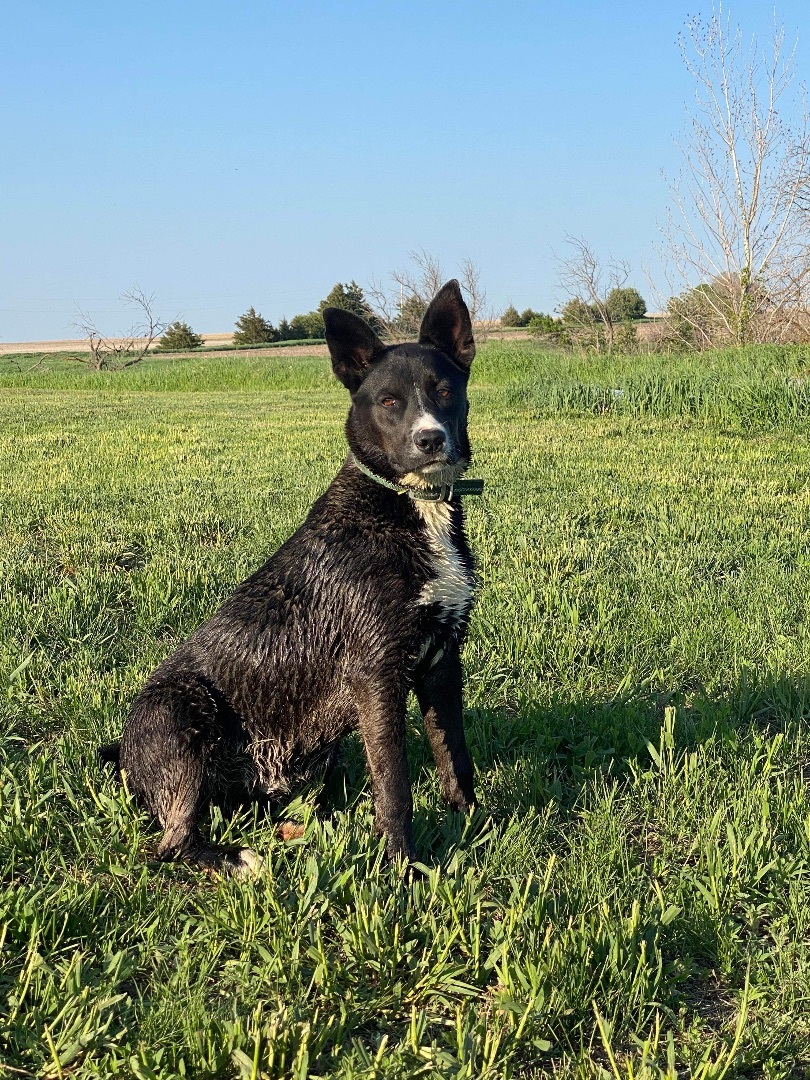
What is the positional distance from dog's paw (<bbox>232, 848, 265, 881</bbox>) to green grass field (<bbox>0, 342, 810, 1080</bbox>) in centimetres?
5

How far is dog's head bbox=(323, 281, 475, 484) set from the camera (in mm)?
3088

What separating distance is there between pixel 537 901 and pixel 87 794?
1732mm

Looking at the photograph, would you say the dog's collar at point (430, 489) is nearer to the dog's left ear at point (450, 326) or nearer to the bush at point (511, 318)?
the dog's left ear at point (450, 326)

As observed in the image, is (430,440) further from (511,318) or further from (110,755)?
(511,318)

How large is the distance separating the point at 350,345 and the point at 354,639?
42.1 inches

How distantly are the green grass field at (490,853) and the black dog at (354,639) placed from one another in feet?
0.56

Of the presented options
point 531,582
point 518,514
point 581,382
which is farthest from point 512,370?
point 531,582

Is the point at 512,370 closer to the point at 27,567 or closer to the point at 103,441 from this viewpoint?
the point at 103,441

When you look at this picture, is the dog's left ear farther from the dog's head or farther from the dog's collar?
the dog's collar

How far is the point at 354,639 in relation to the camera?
304cm

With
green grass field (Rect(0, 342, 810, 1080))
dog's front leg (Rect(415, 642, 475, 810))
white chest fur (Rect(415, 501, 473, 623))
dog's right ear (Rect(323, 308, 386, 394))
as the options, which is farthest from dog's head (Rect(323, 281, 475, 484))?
green grass field (Rect(0, 342, 810, 1080))

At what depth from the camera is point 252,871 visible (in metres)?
2.87

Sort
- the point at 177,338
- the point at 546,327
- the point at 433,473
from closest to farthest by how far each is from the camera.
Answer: the point at 433,473
the point at 546,327
the point at 177,338

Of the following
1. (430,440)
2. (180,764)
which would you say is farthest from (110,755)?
(430,440)
